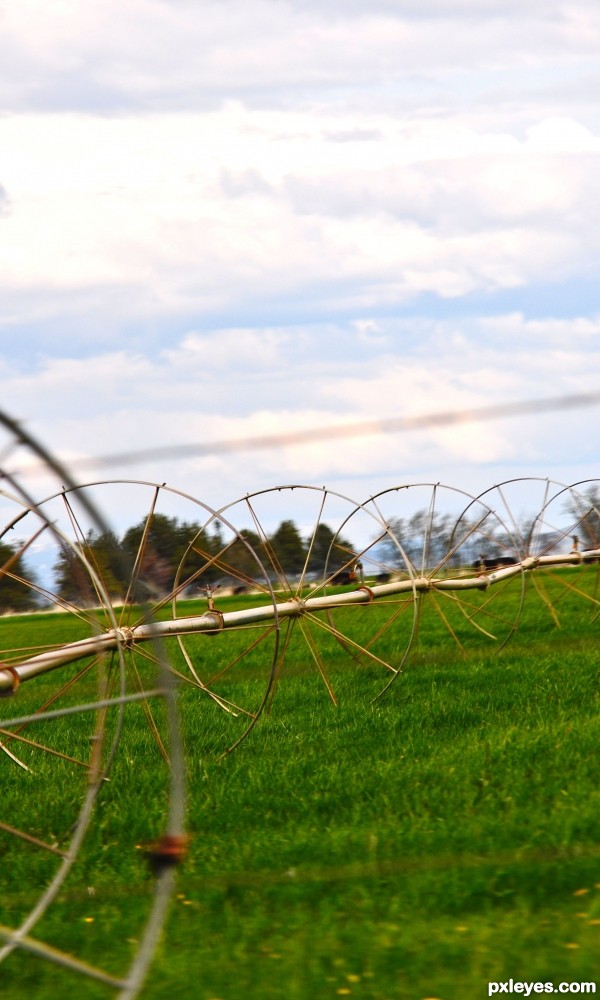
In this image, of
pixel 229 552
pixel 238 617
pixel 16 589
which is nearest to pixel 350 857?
pixel 238 617

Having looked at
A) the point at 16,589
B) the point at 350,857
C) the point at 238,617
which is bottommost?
the point at 350,857

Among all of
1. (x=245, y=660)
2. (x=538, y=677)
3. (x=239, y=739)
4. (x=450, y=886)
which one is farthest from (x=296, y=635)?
(x=450, y=886)

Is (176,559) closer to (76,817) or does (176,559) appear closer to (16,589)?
(16,589)

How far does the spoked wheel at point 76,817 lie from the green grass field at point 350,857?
0.02 metres

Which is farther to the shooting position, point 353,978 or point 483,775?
point 483,775

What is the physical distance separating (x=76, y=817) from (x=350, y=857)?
6.90 feet

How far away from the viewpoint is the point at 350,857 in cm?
562

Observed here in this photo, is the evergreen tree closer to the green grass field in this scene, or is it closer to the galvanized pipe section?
the galvanized pipe section

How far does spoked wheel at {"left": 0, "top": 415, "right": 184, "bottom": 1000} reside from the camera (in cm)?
387

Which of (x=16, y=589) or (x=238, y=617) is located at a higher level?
(x=16, y=589)

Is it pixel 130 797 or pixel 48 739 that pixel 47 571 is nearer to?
pixel 48 739

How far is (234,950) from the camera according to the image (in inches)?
187

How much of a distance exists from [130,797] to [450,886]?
8.43 ft

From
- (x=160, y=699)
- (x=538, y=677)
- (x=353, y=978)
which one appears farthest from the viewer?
(x=160, y=699)
